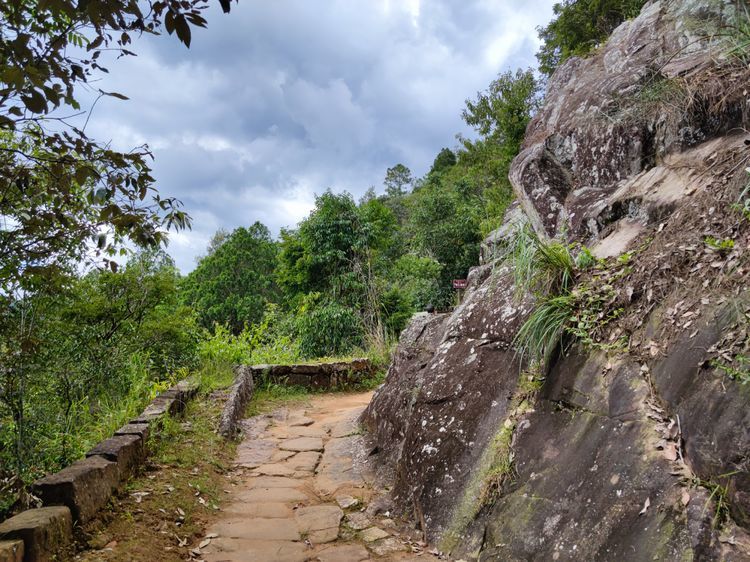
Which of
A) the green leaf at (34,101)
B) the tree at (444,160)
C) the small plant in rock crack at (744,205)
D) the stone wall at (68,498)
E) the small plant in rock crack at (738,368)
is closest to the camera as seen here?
the green leaf at (34,101)

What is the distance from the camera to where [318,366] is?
8492 mm

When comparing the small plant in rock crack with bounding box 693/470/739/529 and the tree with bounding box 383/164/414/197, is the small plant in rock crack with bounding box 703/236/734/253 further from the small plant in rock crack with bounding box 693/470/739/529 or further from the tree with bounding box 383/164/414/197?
the tree with bounding box 383/164/414/197

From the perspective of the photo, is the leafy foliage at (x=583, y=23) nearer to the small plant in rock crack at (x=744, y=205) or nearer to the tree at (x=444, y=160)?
the small plant in rock crack at (x=744, y=205)

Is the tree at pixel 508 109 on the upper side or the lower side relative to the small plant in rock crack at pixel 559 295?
upper

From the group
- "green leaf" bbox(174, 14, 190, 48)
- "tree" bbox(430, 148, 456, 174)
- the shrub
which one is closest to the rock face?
"green leaf" bbox(174, 14, 190, 48)

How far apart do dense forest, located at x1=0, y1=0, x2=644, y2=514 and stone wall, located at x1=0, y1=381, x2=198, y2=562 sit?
17 cm

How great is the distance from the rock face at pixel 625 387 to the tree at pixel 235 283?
583 inches

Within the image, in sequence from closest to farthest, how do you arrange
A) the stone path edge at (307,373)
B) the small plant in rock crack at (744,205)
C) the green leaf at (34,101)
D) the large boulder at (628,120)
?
the green leaf at (34,101), the small plant in rock crack at (744,205), the large boulder at (628,120), the stone path edge at (307,373)

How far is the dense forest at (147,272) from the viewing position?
2.31 meters

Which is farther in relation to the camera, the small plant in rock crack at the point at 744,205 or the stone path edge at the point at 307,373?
the stone path edge at the point at 307,373

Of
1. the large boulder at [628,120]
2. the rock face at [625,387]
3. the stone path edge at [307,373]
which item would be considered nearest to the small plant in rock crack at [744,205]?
the rock face at [625,387]

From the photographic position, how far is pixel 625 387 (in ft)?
8.95

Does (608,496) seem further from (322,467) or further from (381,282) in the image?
(381,282)

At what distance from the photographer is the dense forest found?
2307 mm
